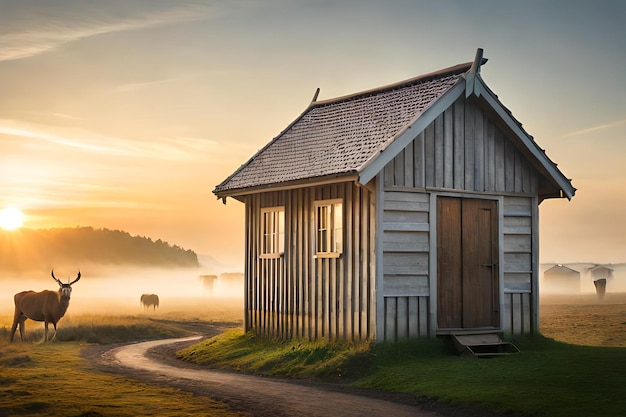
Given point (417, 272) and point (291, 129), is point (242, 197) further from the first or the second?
point (417, 272)

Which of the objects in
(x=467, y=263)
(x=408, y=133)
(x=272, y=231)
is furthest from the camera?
(x=272, y=231)

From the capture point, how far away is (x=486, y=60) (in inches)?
899

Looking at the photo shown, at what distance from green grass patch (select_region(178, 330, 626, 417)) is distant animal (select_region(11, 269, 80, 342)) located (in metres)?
7.89

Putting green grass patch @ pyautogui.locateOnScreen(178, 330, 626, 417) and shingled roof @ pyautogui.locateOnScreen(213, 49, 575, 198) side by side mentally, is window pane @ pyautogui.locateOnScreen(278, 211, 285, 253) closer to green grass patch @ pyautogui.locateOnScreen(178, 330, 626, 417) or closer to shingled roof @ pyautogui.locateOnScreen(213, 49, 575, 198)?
shingled roof @ pyautogui.locateOnScreen(213, 49, 575, 198)

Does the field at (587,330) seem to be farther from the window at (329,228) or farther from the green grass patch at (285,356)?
the green grass patch at (285,356)

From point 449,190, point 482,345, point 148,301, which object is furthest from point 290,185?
point 148,301

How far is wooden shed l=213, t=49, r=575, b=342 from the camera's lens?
2147 centimetres

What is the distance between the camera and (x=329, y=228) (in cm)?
2308

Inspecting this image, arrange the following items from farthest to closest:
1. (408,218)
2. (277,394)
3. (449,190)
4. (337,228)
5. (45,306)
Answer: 1. (45,306)
2. (337,228)
3. (449,190)
4. (408,218)
5. (277,394)

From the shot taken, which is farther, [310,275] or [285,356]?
[310,275]

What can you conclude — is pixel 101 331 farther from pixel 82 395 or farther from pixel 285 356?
pixel 82 395

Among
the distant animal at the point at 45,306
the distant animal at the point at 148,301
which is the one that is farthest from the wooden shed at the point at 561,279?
the distant animal at the point at 45,306

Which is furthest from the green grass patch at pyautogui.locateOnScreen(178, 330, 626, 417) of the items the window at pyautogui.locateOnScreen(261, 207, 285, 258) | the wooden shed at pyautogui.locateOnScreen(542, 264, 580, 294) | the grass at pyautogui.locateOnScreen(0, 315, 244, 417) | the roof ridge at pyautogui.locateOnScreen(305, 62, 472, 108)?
the wooden shed at pyautogui.locateOnScreen(542, 264, 580, 294)

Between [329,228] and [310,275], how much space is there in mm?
1541
